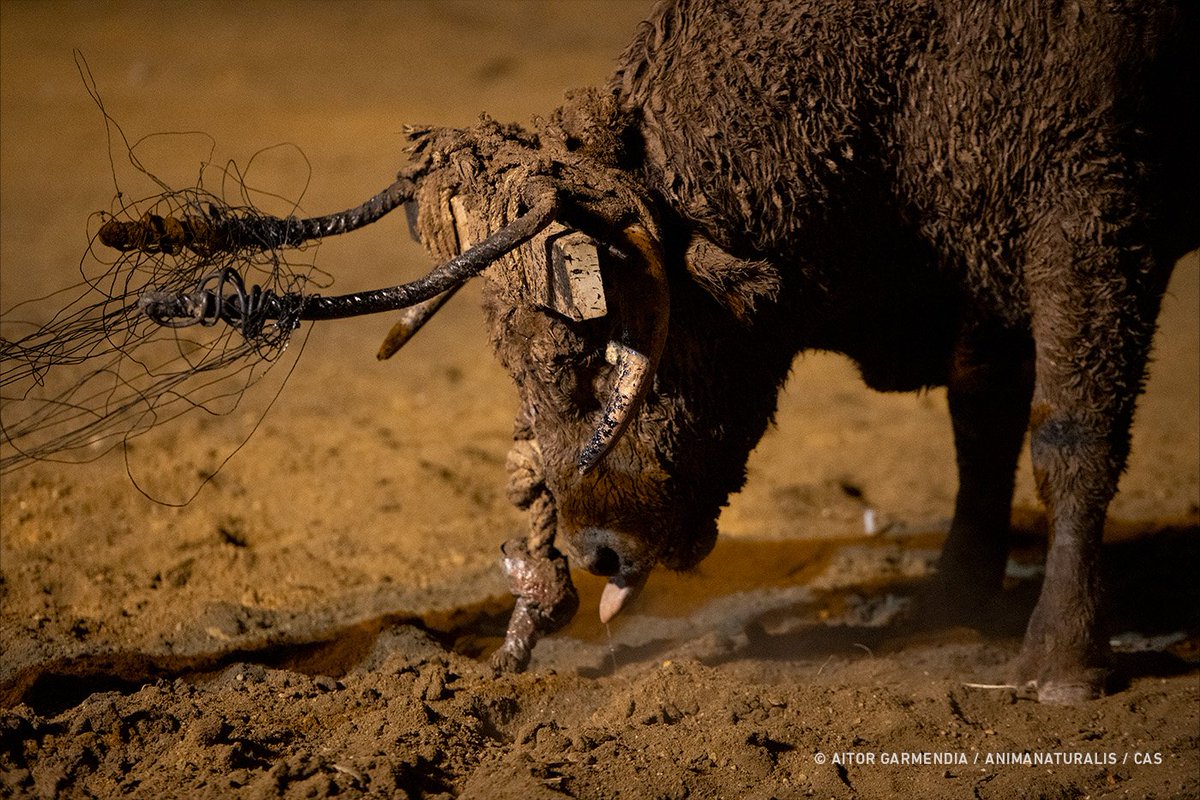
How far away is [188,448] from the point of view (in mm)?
5738

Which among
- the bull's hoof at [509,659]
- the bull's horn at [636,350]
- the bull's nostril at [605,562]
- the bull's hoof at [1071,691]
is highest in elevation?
the bull's horn at [636,350]

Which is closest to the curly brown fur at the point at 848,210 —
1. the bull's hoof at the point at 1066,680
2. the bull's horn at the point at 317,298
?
the bull's hoof at the point at 1066,680

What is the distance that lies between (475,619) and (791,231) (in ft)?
6.67

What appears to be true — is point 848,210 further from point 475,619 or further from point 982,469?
point 475,619

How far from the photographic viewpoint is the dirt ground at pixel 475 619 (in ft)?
9.61

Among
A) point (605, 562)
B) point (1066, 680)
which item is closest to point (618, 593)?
point (605, 562)

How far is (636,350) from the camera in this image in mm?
2844

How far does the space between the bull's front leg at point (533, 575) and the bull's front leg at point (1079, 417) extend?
1.55m

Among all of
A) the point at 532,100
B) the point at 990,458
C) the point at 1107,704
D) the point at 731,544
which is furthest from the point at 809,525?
the point at 532,100

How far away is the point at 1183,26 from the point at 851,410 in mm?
3648

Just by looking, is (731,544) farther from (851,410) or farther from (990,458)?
(851,410)

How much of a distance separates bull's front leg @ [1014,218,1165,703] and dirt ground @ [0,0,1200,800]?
206mm

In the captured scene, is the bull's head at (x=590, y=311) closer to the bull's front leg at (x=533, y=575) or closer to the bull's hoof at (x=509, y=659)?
the bull's front leg at (x=533, y=575)

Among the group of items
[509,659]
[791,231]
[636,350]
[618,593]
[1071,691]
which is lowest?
[1071,691]
